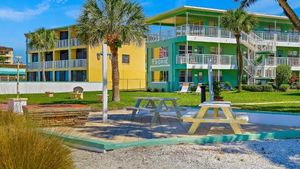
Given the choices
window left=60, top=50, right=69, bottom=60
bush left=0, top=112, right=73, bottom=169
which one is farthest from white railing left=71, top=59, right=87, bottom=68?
bush left=0, top=112, right=73, bottom=169

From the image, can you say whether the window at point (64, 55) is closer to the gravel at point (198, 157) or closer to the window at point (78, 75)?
the window at point (78, 75)

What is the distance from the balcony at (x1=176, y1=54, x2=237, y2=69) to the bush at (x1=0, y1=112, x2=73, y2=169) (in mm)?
31376

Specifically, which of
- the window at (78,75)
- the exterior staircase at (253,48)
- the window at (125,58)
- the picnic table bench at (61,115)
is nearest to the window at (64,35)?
the window at (78,75)

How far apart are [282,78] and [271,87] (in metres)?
2.78

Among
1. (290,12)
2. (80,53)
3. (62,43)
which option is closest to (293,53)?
(80,53)

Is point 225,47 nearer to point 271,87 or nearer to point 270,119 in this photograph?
point 271,87

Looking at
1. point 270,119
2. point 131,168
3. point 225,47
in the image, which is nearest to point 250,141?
point 131,168

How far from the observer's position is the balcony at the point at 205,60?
36.5 metres

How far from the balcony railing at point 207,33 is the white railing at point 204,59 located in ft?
6.93

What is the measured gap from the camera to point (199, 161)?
21.6ft

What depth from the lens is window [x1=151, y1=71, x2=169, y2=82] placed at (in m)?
41.0

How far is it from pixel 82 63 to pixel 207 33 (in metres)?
18.2

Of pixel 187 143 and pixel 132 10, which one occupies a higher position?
pixel 132 10

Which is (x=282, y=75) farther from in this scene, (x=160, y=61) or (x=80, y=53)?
(x=80, y=53)
